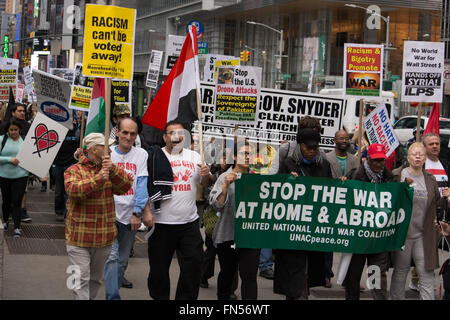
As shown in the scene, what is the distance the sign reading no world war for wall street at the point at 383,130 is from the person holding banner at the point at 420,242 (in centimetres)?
292

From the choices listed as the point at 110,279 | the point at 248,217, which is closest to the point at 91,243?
the point at 110,279

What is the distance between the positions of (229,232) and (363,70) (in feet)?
15.7

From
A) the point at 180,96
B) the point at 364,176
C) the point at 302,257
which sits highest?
the point at 180,96

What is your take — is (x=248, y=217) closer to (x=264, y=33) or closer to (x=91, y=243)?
(x=91, y=243)

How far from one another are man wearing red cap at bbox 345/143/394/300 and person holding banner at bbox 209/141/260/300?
96cm

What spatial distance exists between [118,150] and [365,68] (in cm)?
500

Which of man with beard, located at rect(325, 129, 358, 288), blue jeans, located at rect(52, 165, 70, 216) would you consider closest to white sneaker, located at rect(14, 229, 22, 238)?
blue jeans, located at rect(52, 165, 70, 216)

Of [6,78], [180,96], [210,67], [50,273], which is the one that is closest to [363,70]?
[180,96]

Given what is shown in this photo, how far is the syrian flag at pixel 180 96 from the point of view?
7.72 metres

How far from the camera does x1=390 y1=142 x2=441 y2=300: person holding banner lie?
7750mm

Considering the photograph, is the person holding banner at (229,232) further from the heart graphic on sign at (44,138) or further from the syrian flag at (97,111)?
the heart graphic on sign at (44,138)

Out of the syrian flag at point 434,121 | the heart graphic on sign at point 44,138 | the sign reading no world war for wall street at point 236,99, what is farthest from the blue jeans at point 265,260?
the heart graphic on sign at point 44,138

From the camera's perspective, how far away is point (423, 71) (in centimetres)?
1003

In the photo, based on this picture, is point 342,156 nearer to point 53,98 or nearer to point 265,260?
point 265,260
